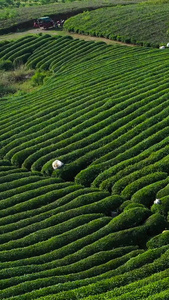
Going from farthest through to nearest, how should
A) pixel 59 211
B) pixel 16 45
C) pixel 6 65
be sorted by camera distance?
pixel 16 45 < pixel 6 65 < pixel 59 211

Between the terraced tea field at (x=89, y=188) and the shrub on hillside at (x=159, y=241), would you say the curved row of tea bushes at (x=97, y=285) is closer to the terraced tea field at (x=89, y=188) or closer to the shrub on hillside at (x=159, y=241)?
the terraced tea field at (x=89, y=188)

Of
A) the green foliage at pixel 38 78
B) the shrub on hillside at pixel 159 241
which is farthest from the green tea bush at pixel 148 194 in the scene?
the green foliage at pixel 38 78

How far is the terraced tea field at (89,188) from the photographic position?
61.3 ft

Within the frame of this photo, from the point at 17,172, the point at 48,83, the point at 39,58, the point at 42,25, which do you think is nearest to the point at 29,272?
the point at 17,172

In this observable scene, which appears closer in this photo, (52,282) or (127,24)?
(52,282)

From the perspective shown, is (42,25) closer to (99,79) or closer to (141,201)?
(99,79)

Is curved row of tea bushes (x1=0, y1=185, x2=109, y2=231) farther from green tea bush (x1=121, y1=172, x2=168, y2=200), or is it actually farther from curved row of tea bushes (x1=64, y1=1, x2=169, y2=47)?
curved row of tea bushes (x1=64, y1=1, x2=169, y2=47)

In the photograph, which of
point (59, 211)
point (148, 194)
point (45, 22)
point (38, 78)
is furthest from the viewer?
point (45, 22)

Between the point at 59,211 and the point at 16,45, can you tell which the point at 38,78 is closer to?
the point at 16,45

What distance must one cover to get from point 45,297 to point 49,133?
60.4 ft

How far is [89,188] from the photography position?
86.4 ft

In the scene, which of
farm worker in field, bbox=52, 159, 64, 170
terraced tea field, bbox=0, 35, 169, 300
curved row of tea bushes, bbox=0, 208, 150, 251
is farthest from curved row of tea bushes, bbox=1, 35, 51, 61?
curved row of tea bushes, bbox=0, 208, 150, 251

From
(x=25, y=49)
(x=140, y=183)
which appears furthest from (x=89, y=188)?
(x=25, y=49)

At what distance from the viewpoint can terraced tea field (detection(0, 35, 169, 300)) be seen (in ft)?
61.3
